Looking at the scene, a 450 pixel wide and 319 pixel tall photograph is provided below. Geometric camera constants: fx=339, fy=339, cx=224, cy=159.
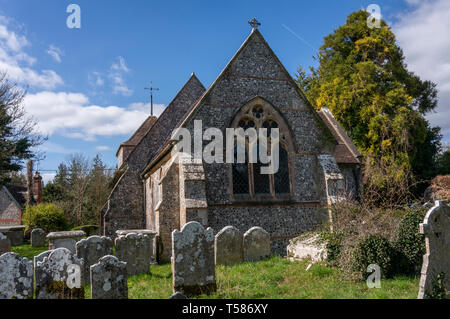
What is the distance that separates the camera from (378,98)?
23406mm

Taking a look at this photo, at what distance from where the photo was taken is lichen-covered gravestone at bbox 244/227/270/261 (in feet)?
30.7

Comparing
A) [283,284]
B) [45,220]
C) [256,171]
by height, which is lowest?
[283,284]

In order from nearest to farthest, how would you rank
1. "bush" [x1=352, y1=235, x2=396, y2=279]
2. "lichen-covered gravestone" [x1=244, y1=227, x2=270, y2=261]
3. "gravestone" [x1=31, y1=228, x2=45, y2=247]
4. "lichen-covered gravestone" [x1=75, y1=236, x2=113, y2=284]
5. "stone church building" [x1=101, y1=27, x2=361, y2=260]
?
"bush" [x1=352, y1=235, x2=396, y2=279], "lichen-covered gravestone" [x1=75, y1=236, x2=113, y2=284], "lichen-covered gravestone" [x1=244, y1=227, x2=270, y2=261], "stone church building" [x1=101, y1=27, x2=361, y2=260], "gravestone" [x1=31, y1=228, x2=45, y2=247]

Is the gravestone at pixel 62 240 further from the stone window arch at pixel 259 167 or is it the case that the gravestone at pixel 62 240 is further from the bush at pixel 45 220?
the bush at pixel 45 220

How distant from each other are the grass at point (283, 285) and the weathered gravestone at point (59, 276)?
4.75 feet

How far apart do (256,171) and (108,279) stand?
8.01m

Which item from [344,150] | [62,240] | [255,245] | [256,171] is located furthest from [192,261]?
[344,150]

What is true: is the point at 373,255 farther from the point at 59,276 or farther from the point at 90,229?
the point at 90,229

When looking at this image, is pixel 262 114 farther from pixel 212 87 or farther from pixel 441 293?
pixel 441 293

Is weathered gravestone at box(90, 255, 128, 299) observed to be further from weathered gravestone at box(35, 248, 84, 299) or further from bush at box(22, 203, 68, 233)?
Result: bush at box(22, 203, 68, 233)

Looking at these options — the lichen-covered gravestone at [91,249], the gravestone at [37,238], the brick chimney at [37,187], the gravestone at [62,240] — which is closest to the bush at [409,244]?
the lichen-covered gravestone at [91,249]

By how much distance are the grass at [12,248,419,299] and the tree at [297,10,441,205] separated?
15.5 m

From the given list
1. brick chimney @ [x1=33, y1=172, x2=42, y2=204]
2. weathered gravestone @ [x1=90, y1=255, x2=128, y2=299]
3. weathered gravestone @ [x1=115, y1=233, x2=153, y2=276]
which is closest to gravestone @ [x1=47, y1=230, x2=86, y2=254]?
weathered gravestone @ [x1=115, y1=233, x2=153, y2=276]
